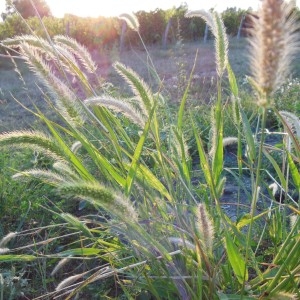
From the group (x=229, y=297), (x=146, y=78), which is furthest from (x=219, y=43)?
(x=146, y=78)

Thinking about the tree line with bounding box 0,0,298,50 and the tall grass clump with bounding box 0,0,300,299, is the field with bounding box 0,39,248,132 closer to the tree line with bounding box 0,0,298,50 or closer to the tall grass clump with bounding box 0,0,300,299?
the tree line with bounding box 0,0,298,50

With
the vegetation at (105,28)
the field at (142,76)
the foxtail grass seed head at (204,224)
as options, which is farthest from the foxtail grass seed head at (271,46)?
the vegetation at (105,28)

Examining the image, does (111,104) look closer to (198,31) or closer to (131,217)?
(131,217)

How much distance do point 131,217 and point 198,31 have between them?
65.5 feet

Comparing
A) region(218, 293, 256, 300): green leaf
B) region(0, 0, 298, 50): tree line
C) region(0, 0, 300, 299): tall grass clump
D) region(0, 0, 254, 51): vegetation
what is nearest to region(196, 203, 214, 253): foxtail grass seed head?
region(0, 0, 300, 299): tall grass clump

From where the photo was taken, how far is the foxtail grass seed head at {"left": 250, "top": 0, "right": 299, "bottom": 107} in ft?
2.35

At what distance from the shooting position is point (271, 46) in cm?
74

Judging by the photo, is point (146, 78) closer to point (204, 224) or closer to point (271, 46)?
point (204, 224)

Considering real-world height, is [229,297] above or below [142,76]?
above

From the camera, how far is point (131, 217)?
99 centimetres

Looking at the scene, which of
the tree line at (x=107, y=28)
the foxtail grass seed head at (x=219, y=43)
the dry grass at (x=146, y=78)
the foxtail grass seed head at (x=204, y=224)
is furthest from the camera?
the tree line at (x=107, y=28)

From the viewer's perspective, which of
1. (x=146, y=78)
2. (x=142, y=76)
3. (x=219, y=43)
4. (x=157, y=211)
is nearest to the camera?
(x=219, y=43)

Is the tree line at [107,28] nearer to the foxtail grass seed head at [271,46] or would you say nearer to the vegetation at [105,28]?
the vegetation at [105,28]

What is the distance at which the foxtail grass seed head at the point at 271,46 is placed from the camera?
72cm
